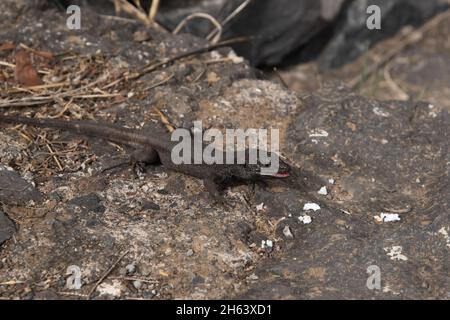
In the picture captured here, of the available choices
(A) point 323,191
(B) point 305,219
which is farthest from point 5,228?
(A) point 323,191

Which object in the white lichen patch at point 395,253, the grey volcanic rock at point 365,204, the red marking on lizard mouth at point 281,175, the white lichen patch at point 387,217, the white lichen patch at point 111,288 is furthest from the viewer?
the red marking on lizard mouth at point 281,175

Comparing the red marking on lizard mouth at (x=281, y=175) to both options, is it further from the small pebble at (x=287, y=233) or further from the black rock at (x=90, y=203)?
the black rock at (x=90, y=203)

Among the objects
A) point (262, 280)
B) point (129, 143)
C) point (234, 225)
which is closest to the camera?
point (262, 280)

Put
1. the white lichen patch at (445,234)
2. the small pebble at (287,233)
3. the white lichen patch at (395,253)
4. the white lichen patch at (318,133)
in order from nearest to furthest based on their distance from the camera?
the white lichen patch at (395,253) → the white lichen patch at (445,234) → the small pebble at (287,233) → the white lichen patch at (318,133)

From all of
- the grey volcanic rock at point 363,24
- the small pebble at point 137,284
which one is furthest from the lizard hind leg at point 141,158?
the grey volcanic rock at point 363,24

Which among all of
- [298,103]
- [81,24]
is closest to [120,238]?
[298,103]

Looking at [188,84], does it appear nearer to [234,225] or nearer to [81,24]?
[81,24]

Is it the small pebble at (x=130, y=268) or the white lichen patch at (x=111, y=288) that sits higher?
the small pebble at (x=130, y=268)
